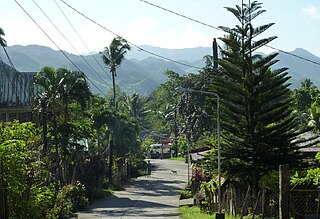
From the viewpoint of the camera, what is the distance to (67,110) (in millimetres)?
29719

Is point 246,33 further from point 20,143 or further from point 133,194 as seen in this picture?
point 133,194

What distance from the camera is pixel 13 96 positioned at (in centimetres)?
3400

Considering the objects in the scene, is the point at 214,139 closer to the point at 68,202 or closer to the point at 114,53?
the point at 68,202

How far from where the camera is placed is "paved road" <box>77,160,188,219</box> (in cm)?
2608

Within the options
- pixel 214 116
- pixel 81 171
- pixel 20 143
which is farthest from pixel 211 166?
pixel 81 171

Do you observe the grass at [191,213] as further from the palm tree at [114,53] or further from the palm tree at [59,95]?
the palm tree at [114,53]

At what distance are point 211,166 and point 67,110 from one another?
968 cm

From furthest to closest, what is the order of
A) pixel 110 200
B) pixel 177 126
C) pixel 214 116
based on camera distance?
pixel 177 126
pixel 110 200
pixel 214 116

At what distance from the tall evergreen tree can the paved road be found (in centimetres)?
470

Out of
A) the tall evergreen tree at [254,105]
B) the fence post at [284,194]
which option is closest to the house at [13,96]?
the tall evergreen tree at [254,105]

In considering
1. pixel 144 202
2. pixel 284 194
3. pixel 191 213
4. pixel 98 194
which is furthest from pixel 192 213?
pixel 284 194

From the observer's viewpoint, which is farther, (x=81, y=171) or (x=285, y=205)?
(x=81, y=171)

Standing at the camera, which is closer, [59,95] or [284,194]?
[284,194]

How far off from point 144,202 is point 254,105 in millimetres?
13083
